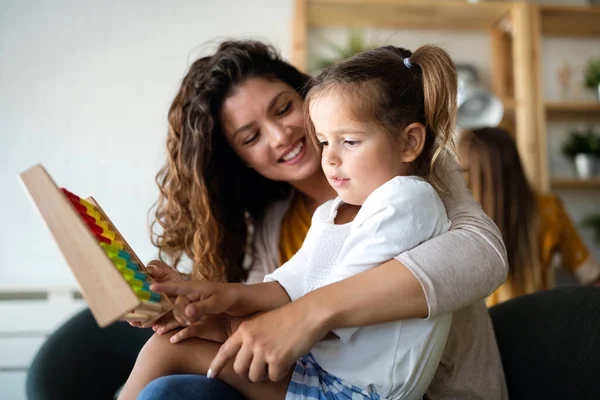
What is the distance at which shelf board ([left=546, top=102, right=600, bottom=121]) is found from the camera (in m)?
3.33

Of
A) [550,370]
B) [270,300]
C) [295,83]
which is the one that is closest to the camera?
[270,300]

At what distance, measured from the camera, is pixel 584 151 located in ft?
11.0

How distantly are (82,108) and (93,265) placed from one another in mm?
2563

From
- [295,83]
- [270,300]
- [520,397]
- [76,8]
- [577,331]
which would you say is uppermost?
[76,8]

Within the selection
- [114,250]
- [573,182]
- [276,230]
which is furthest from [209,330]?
[573,182]

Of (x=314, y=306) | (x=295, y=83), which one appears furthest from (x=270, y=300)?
(x=295, y=83)

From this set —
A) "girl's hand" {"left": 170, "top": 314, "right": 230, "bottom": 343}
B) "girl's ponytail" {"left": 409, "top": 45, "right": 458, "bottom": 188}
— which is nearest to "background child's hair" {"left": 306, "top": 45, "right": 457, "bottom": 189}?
"girl's ponytail" {"left": 409, "top": 45, "right": 458, "bottom": 188}

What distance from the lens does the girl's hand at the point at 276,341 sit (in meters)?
0.87

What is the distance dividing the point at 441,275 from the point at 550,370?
43cm

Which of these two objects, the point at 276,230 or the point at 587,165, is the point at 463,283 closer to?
the point at 276,230

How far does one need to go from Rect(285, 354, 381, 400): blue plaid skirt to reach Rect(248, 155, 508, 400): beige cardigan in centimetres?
19

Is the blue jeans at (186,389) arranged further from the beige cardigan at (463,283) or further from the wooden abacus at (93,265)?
the beige cardigan at (463,283)

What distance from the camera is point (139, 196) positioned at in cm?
309

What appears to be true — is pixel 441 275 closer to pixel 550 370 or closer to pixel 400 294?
pixel 400 294
